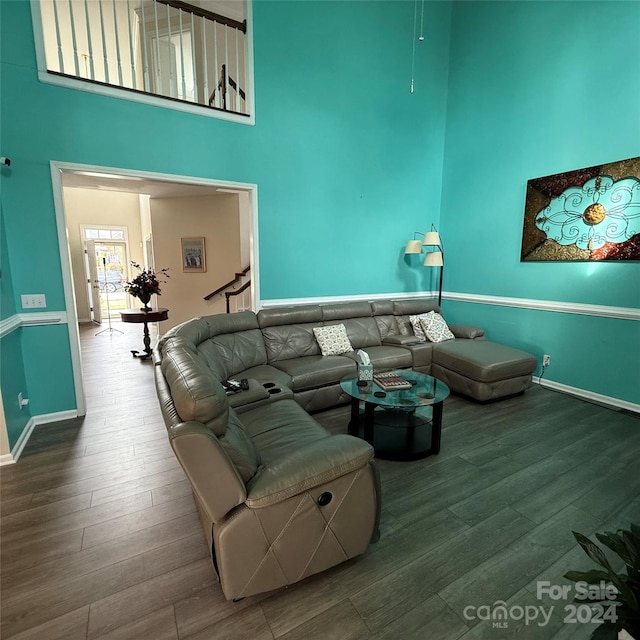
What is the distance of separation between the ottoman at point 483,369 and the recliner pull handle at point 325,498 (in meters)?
2.46

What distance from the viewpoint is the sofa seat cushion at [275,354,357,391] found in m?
3.15

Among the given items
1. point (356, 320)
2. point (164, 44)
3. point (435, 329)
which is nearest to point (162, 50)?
point (164, 44)

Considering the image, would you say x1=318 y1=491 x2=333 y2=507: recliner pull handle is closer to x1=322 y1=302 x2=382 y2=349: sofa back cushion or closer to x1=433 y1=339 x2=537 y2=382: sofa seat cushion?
x1=433 y1=339 x2=537 y2=382: sofa seat cushion

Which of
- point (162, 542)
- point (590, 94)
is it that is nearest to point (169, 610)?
point (162, 542)

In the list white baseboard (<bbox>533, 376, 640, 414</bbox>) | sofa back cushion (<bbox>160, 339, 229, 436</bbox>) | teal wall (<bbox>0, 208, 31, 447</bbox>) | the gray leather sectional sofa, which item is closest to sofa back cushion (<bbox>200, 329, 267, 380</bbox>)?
the gray leather sectional sofa

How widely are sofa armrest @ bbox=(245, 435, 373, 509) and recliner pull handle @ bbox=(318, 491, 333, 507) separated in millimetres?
68

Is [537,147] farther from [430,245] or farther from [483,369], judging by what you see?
[483,369]

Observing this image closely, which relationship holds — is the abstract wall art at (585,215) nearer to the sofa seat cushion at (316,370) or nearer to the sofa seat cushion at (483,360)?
the sofa seat cushion at (483,360)

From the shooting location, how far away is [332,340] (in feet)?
12.5

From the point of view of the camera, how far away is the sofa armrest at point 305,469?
52.3 inches

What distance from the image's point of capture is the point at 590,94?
3.43 m

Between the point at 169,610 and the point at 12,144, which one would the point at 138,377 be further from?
the point at 169,610

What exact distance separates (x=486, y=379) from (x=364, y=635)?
2.57 m

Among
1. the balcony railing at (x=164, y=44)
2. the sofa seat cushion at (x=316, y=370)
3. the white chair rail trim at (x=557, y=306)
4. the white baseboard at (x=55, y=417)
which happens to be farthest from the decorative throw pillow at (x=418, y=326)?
the white baseboard at (x=55, y=417)
